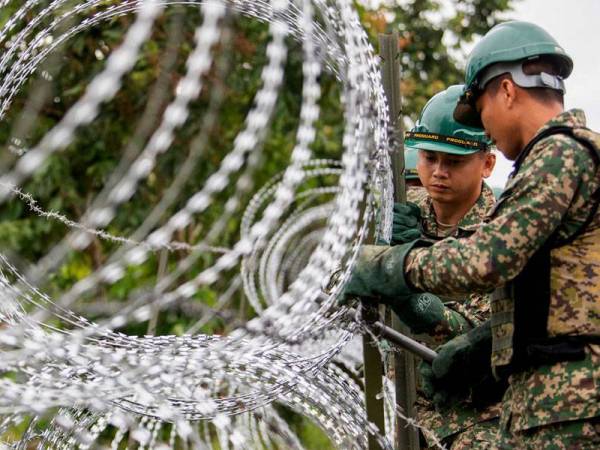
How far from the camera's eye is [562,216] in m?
3.12

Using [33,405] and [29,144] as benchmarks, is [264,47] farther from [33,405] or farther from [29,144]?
[33,405]

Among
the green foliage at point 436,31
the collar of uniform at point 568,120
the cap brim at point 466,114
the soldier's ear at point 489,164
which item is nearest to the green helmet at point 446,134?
the soldier's ear at point 489,164

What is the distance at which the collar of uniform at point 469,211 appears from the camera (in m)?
4.62

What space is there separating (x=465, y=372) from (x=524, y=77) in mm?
1067

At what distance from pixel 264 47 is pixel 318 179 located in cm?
242

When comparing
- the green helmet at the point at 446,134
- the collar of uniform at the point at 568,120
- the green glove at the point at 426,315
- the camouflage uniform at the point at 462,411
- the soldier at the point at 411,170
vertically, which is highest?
the collar of uniform at the point at 568,120

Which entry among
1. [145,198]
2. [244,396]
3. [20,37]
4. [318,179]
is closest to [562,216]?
[244,396]

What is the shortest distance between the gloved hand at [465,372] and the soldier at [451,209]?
0.27 ft

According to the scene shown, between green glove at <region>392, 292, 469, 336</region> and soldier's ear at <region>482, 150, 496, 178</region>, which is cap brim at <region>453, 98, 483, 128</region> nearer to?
green glove at <region>392, 292, 469, 336</region>

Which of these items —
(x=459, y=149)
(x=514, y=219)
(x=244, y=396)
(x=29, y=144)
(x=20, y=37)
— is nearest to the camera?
(x=514, y=219)

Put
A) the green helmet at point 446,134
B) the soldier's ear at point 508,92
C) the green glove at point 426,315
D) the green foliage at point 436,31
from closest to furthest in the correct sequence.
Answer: the soldier's ear at point 508,92
the green glove at point 426,315
the green helmet at point 446,134
the green foliage at point 436,31

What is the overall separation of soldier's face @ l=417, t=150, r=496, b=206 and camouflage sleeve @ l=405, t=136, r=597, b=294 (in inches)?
55.3

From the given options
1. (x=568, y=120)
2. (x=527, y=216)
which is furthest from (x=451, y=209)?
(x=527, y=216)

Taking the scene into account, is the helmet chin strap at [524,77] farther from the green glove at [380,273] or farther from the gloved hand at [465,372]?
the gloved hand at [465,372]
